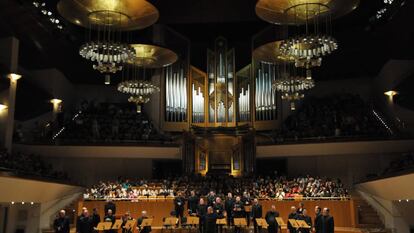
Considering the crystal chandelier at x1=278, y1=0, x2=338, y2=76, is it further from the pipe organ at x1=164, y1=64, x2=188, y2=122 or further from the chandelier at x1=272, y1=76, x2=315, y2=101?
the pipe organ at x1=164, y1=64, x2=188, y2=122

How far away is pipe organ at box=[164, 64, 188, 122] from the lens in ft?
79.7

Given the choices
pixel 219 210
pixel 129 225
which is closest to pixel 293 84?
pixel 219 210

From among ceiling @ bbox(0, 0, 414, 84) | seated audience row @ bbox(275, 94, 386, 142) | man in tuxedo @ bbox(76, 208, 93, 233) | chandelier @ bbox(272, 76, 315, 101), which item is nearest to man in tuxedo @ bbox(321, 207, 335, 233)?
chandelier @ bbox(272, 76, 315, 101)

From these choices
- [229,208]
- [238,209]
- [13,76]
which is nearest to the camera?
[238,209]

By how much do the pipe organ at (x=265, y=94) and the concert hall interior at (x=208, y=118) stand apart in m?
0.06

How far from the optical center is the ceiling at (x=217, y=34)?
61.7 feet

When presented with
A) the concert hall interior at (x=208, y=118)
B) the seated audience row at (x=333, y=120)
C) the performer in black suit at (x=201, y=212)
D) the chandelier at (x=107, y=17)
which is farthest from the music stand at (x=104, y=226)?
the seated audience row at (x=333, y=120)

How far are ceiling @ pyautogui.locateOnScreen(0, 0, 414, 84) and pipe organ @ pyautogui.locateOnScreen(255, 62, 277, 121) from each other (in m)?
1.95

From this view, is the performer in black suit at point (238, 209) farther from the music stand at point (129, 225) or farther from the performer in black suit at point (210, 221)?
the music stand at point (129, 225)

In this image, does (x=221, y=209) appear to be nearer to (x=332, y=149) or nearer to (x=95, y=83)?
(x=332, y=149)

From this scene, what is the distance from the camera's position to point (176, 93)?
2439 centimetres

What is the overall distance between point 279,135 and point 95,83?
1117 cm

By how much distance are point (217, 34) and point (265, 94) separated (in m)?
4.80

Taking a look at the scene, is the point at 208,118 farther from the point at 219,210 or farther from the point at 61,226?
the point at 61,226
